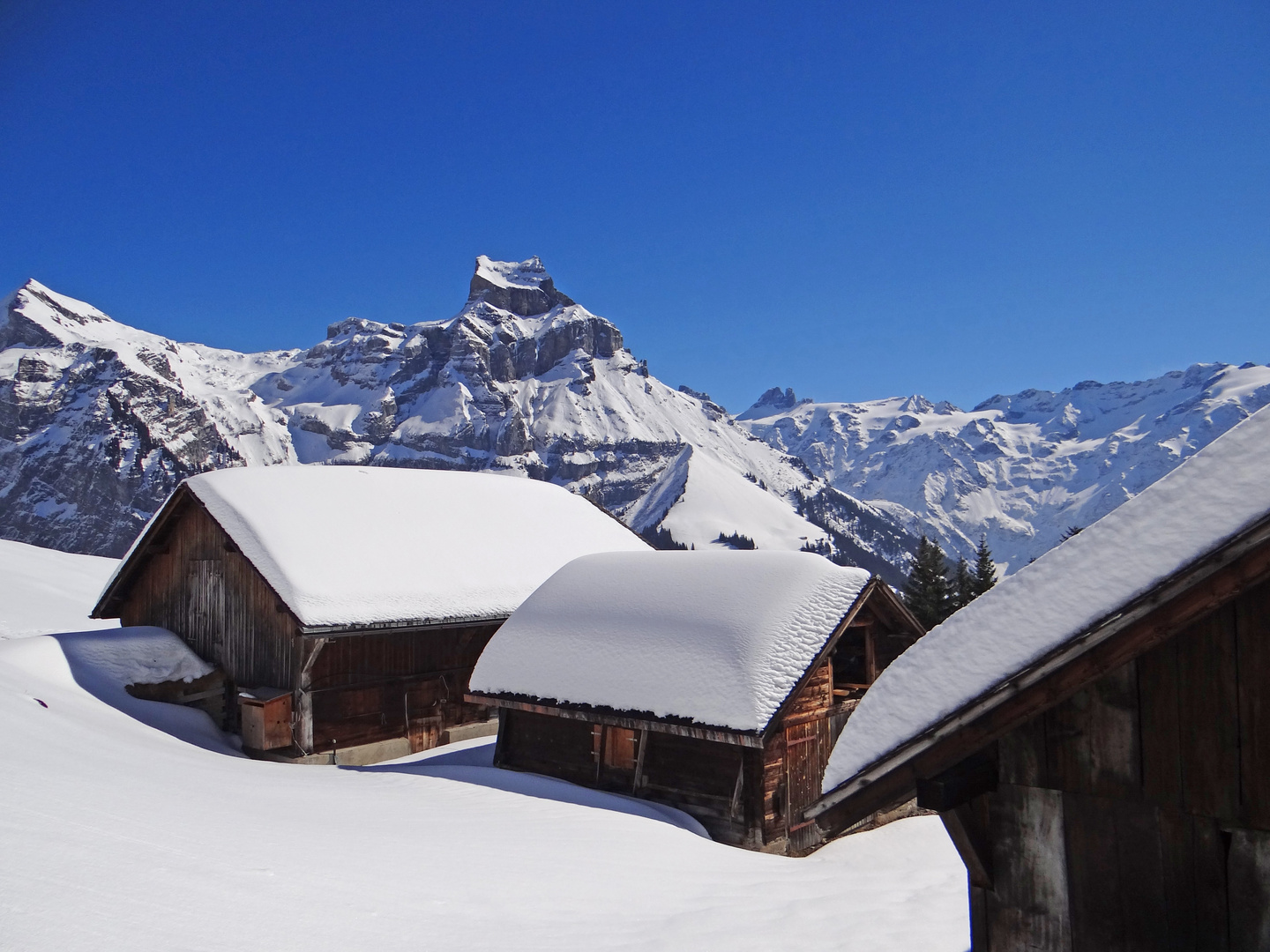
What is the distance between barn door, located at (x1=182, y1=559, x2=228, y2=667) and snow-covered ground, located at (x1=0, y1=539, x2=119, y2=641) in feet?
26.1

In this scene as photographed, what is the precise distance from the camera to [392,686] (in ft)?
60.9

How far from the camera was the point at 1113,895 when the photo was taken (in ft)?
12.2

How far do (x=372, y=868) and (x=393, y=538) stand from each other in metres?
15.5

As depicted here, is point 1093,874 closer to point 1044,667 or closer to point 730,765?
point 1044,667

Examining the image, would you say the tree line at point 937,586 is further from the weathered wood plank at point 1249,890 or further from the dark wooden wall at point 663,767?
the weathered wood plank at point 1249,890

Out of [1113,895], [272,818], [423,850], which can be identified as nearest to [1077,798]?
[1113,895]

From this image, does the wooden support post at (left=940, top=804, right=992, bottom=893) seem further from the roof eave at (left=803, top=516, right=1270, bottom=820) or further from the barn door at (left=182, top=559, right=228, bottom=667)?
the barn door at (left=182, top=559, right=228, bottom=667)

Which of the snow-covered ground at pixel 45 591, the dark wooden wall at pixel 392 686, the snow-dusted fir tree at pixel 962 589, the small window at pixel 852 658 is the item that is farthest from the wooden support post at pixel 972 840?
the snow-dusted fir tree at pixel 962 589

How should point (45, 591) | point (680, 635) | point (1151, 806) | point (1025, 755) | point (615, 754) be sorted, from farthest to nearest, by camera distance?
point (45, 591), point (615, 754), point (680, 635), point (1025, 755), point (1151, 806)

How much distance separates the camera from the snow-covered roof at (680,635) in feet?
40.0

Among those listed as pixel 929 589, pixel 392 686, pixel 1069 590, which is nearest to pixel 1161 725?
pixel 1069 590

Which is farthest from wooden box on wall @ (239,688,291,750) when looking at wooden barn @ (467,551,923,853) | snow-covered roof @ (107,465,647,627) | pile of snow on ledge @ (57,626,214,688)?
wooden barn @ (467,551,923,853)

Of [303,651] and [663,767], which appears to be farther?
[303,651]

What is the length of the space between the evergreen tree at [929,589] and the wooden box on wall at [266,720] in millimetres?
29788
